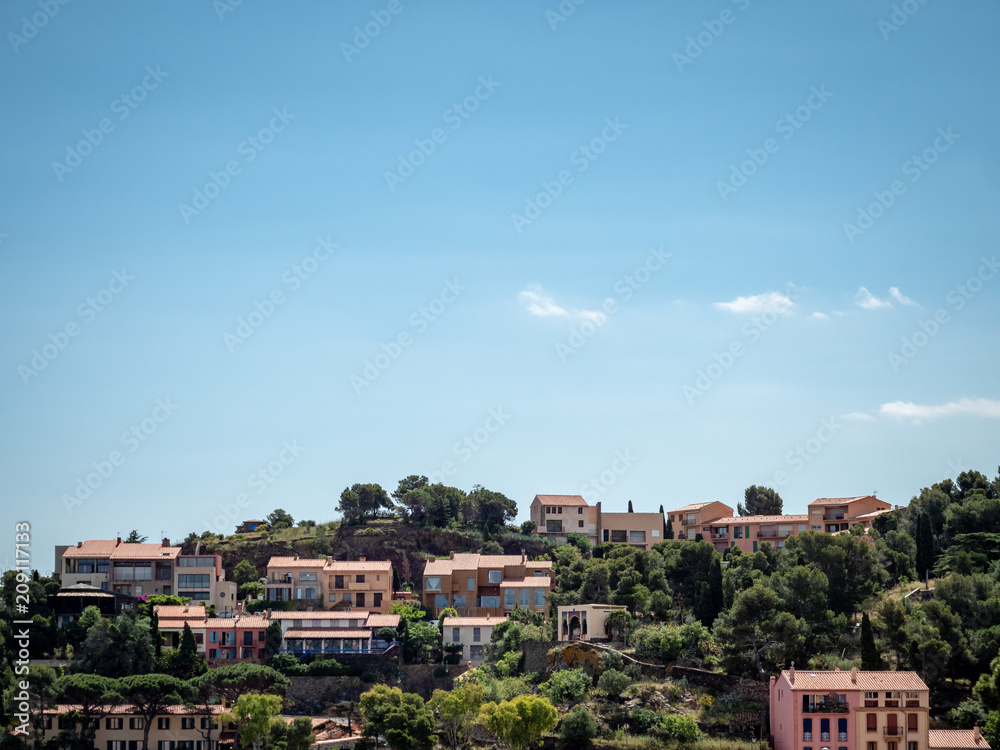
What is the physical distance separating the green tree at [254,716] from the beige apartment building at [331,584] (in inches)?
855

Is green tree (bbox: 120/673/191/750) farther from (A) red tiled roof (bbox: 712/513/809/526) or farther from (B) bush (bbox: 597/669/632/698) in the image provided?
(A) red tiled roof (bbox: 712/513/809/526)

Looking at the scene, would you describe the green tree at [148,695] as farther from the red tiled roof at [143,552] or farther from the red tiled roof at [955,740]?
the red tiled roof at [955,740]

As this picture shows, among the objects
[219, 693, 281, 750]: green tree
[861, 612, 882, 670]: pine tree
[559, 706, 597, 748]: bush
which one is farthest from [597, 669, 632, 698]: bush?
[219, 693, 281, 750]: green tree

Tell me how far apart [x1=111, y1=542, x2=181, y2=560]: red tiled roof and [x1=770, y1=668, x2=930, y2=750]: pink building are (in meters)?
50.7

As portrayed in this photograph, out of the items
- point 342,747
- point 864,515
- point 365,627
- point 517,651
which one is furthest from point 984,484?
point 342,747

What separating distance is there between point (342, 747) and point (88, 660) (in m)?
18.0

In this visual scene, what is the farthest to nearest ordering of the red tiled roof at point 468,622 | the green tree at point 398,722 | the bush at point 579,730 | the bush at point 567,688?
the red tiled roof at point 468,622 → the bush at point 567,688 → the bush at point 579,730 → the green tree at point 398,722

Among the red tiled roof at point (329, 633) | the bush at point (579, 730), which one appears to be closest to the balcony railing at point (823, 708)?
the bush at point (579, 730)

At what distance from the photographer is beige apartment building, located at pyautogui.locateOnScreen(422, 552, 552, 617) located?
94.6 m

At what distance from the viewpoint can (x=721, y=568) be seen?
300ft

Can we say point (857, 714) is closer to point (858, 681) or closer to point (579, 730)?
point (858, 681)

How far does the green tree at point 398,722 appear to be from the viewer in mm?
71062

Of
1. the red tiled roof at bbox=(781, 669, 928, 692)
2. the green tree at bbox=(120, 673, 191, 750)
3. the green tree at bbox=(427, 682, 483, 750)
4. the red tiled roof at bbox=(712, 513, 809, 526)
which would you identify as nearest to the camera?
the red tiled roof at bbox=(781, 669, 928, 692)

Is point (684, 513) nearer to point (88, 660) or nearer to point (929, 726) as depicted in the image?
point (929, 726)
